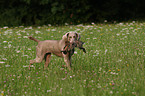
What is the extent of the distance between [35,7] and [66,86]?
17736 mm

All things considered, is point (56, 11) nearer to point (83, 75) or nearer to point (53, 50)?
point (53, 50)

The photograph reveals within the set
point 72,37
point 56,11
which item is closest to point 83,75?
point 72,37

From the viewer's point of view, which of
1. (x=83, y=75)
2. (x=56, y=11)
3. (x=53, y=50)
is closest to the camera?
(x=83, y=75)

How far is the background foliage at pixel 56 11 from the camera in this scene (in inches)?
832

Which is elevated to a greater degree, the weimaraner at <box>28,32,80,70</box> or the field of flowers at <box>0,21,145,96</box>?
the weimaraner at <box>28,32,80,70</box>

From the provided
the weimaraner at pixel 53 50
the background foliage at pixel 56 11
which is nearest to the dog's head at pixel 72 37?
the weimaraner at pixel 53 50

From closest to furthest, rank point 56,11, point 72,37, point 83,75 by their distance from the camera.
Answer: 1. point 72,37
2. point 83,75
3. point 56,11

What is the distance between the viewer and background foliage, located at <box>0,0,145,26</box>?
21.1m

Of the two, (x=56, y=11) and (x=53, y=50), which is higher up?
(x=56, y=11)

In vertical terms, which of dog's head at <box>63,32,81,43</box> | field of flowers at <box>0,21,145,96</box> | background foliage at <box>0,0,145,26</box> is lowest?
field of flowers at <box>0,21,145,96</box>

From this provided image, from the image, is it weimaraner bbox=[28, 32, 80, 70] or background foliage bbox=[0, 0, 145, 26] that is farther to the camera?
background foliage bbox=[0, 0, 145, 26]

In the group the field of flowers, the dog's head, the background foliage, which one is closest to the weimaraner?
the dog's head

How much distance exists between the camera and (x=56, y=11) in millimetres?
21000

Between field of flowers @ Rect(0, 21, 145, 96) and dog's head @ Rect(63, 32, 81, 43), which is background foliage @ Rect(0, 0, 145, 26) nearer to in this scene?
field of flowers @ Rect(0, 21, 145, 96)
